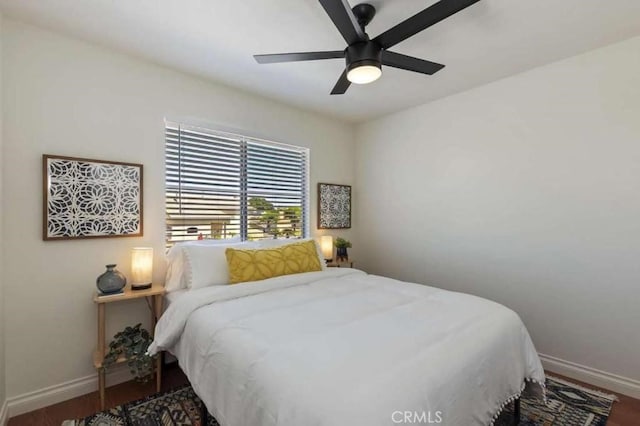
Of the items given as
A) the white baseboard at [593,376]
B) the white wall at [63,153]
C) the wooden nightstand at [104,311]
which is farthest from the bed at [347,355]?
the white baseboard at [593,376]

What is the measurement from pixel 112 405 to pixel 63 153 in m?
1.78

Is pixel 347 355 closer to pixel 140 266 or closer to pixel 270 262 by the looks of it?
pixel 270 262

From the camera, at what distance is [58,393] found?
2.02 meters

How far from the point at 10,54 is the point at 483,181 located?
3806mm

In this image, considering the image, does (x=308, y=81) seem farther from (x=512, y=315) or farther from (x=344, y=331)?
(x=512, y=315)

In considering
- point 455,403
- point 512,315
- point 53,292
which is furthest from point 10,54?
point 512,315

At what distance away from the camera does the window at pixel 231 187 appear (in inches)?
104

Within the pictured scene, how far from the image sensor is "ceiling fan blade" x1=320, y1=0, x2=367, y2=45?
4.47ft

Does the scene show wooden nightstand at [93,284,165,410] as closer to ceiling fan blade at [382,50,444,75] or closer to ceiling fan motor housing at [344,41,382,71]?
ceiling fan motor housing at [344,41,382,71]

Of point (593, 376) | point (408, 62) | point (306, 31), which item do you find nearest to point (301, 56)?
point (306, 31)

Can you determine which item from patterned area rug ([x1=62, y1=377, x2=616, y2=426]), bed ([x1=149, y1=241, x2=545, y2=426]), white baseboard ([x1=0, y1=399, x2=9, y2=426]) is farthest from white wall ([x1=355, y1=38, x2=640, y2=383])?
white baseboard ([x1=0, y1=399, x2=9, y2=426])

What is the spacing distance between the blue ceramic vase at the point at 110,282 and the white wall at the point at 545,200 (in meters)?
2.84

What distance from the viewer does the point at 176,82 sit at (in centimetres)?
256

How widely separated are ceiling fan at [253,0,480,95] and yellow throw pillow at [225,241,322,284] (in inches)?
57.0
